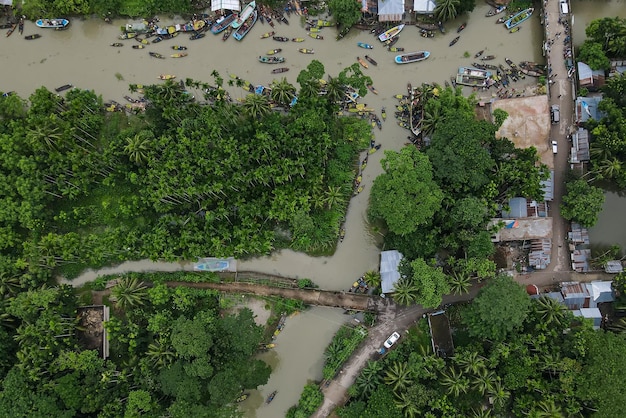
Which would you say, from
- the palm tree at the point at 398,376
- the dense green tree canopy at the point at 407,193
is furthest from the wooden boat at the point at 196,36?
the palm tree at the point at 398,376

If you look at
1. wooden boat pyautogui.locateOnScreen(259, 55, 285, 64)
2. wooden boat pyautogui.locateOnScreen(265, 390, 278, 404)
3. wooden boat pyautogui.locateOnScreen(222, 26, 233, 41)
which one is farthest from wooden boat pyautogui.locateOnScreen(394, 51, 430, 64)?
wooden boat pyautogui.locateOnScreen(265, 390, 278, 404)

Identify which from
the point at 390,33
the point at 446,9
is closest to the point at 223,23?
the point at 390,33

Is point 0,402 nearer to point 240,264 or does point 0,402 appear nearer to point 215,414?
point 215,414

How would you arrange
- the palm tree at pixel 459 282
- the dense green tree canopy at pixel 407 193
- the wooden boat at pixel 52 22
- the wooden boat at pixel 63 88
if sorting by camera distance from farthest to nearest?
1. the wooden boat at pixel 52 22
2. the wooden boat at pixel 63 88
3. the palm tree at pixel 459 282
4. the dense green tree canopy at pixel 407 193

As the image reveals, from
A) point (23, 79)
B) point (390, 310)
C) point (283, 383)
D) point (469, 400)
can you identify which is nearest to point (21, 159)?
point (23, 79)

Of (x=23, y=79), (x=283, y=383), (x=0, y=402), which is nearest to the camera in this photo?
(x=0, y=402)

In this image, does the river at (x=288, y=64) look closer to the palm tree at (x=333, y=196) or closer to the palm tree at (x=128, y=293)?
the palm tree at (x=333, y=196)
